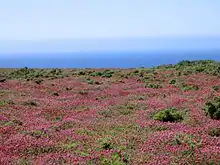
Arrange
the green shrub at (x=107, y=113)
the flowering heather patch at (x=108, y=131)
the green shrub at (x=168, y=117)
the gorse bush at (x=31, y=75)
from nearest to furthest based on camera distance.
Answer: the flowering heather patch at (x=108, y=131), the green shrub at (x=168, y=117), the green shrub at (x=107, y=113), the gorse bush at (x=31, y=75)

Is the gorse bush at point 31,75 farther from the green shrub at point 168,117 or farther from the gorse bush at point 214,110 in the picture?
the gorse bush at point 214,110

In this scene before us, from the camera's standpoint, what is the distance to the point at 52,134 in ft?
59.3

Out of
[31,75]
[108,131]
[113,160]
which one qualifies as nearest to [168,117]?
[108,131]

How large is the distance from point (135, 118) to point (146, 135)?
4.40 m

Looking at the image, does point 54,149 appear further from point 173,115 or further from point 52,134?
point 173,115

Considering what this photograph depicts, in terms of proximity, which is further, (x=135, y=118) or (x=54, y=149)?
(x=135, y=118)

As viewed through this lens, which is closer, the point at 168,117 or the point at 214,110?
the point at 168,117

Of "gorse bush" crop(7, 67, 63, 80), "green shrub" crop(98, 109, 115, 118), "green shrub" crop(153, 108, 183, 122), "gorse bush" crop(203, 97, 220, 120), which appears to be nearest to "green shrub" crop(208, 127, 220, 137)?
"gorse bush" crop(203, 97, 220, 120)

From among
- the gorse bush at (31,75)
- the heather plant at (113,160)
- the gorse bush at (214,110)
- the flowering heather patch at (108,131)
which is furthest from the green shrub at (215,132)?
the gorse bush at (31,75)

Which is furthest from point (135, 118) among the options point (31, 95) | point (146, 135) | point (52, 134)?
point (31, 95)

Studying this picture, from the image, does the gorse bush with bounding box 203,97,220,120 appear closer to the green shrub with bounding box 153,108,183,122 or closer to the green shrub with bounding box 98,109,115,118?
the green shrub with bounding box 153,108,183,122

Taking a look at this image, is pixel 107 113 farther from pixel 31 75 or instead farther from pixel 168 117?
pixel 31 75

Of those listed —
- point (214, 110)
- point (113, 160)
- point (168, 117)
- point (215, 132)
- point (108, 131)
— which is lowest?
point (113, 160)

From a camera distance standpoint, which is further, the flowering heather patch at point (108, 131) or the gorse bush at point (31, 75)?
the gorse bush at point (31, 75)
